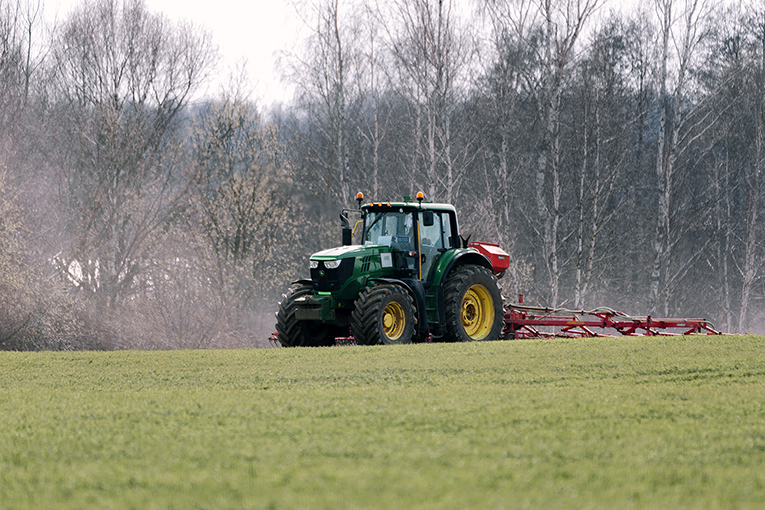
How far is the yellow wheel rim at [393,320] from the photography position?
33.8 ft

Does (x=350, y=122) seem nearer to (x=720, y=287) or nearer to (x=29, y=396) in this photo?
(x=720, y=287)

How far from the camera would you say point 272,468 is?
3.70 metres

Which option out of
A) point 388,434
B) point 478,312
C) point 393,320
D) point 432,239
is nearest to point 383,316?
point 393,320

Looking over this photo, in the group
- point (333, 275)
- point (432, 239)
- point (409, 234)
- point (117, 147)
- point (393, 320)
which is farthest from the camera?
point (117, 147)

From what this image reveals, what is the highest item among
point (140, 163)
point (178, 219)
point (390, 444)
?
point (140, 163)

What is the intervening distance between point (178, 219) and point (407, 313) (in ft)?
36.5

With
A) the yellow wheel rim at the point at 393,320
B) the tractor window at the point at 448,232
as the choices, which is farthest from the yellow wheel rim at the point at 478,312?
the yellow wheel rim at the point at 393,320

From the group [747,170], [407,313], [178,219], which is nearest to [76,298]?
[178,219]

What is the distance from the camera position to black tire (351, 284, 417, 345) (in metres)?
9.77

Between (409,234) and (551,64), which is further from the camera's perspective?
Answer: (551,64)

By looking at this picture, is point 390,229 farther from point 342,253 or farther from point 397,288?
point 397,288

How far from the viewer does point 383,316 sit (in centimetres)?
1009

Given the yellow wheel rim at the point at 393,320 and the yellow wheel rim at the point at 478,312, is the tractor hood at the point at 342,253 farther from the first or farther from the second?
the yellow wheel rim at the point at 478,312

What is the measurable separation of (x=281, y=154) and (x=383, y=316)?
519 inches
